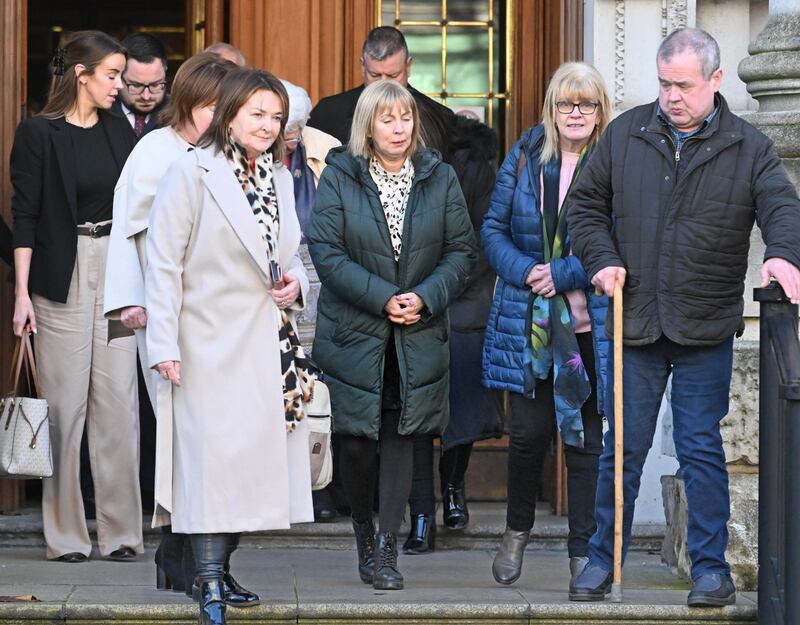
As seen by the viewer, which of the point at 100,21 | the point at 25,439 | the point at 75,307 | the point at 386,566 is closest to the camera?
the point at 386,566

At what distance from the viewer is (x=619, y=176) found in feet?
21.3

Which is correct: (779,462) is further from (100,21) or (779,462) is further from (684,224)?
(100,21)

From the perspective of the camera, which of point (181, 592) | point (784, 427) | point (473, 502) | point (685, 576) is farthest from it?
point (473, 502)

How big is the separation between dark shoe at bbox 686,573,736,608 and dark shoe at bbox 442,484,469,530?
1632 mm

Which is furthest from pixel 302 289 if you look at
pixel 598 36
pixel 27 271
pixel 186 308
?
pixel 598 36

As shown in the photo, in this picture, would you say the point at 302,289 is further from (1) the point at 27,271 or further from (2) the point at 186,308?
(1) the point at 27,271

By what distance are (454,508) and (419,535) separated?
291 mm

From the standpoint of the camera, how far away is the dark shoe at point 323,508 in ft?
26.7

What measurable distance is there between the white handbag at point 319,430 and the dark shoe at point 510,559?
0.91m

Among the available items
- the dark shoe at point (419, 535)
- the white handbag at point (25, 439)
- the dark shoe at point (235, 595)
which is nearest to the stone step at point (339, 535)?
the dark shoe at point (419, 535)

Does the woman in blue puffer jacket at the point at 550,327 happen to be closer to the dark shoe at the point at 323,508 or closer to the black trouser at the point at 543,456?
the black trouser at the point at 543,456

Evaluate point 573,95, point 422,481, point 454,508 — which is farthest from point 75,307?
point 573,95

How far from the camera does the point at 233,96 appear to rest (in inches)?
246

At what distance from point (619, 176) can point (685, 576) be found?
1781 millimetres
